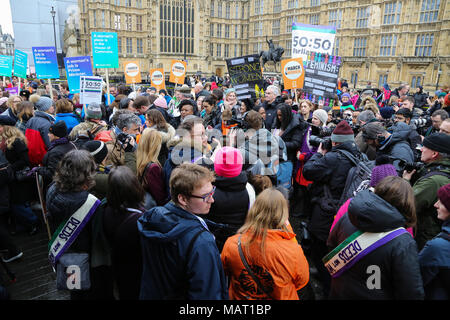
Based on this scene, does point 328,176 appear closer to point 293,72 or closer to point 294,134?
point 294,134

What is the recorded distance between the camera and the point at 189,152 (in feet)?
10.3

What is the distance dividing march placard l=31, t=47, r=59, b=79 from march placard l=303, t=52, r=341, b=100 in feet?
21.7

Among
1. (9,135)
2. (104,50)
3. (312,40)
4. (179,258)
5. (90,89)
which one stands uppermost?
(312,40)

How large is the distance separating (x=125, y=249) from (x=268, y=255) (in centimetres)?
109

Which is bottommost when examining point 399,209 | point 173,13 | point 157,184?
point 157,184

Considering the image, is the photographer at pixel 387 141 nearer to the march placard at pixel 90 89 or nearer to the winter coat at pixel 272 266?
the winter coat at pixel 272 266

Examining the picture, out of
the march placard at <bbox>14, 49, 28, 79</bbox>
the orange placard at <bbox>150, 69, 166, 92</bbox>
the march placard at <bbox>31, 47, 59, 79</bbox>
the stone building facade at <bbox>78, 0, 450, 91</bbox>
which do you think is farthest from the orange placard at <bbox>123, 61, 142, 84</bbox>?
the stone building facade at <bbox>78, 0, 450, 91</bbox>

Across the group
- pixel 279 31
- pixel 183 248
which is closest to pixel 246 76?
pixel 183 248

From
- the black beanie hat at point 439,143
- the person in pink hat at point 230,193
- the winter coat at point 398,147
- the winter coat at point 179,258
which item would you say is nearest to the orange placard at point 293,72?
the winter coat at point 398,147

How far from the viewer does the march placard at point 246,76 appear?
21.7ft

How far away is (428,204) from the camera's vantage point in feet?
8.11
